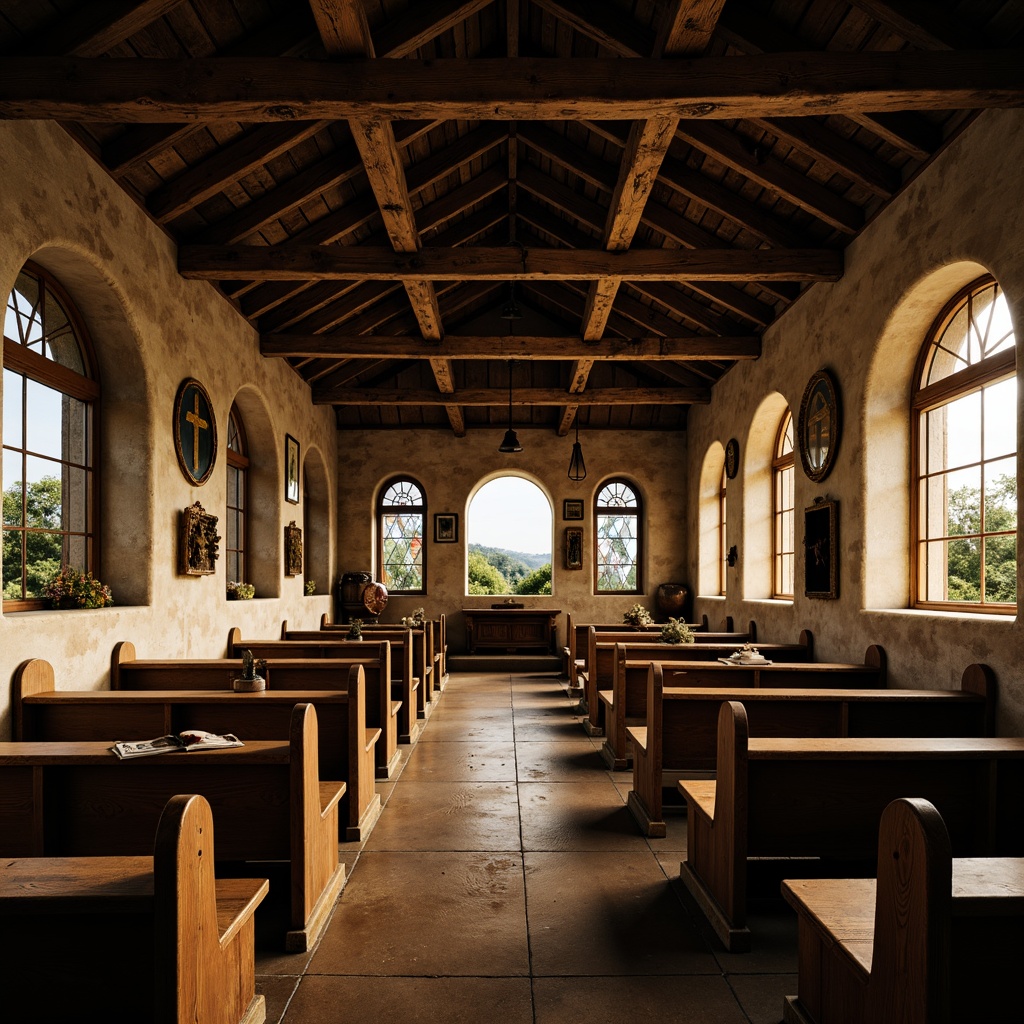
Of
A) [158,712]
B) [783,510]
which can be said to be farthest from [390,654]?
[783,510]

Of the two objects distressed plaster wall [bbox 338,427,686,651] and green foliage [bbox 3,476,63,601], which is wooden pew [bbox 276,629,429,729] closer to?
green foliage [bbox 3,476,63,601]

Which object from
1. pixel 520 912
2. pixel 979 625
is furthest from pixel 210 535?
pixel 979 625

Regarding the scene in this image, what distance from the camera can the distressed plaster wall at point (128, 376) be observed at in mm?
3922

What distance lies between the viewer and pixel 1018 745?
9.94 feet

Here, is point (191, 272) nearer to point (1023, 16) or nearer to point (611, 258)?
point (611, 258)

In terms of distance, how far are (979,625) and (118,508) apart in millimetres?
4987

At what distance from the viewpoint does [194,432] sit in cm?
600

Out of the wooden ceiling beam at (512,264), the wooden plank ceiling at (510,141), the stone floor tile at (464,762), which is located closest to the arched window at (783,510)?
the wooden plank ceiling at (510,141)

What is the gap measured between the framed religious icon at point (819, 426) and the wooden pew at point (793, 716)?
231cm

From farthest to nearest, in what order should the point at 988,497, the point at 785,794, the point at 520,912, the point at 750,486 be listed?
the point at 750,486 < the point at 988,497 < the point at 520,912 < the point at 785,794

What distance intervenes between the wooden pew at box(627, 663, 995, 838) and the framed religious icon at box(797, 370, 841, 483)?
2.31 meters

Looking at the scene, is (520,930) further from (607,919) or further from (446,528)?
(446,528)

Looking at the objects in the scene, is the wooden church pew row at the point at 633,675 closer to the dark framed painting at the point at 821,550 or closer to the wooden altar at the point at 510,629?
→ the dark framed painting at the point at 821,550

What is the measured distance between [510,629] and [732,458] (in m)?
4.08
